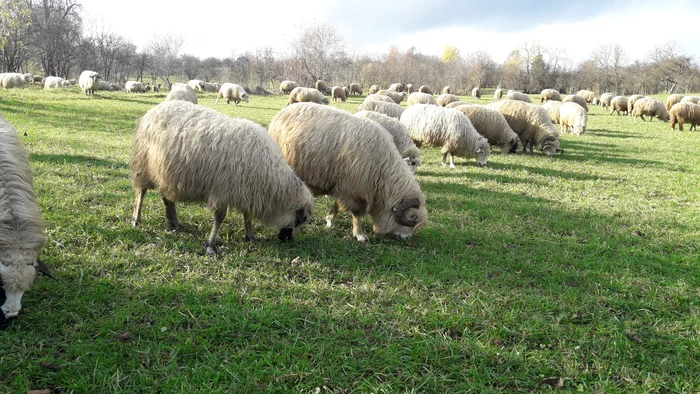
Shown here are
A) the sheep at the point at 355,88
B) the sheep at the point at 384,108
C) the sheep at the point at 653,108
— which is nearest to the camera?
the sheep at the point at 384,108

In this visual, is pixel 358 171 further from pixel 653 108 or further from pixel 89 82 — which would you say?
pixel 653 108

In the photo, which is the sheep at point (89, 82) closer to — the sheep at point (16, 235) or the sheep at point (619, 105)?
the sheep at point (16, 235)

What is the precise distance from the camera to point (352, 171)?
5.86 m

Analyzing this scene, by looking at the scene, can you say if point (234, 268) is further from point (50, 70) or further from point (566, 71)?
point (566, 71)

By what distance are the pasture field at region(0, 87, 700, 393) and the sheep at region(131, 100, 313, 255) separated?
50cm

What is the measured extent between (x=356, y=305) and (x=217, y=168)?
2292 millimetres

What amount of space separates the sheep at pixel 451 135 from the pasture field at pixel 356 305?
14.9ft

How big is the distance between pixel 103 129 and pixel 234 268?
40.5 feet

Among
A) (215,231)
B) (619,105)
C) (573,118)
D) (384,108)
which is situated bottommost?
(215,231)

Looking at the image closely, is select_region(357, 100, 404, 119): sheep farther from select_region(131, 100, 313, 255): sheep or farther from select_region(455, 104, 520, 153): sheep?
select_region(131, 100, 313, 255): sheep

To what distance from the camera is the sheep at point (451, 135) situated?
38.8ft

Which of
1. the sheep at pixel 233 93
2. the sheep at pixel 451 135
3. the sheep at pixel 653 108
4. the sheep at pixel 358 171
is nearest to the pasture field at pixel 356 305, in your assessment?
the sheep at pixel 358 171

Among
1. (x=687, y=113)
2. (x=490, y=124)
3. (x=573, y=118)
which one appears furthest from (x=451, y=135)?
Answer: (x=687, y=113)

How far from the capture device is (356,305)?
4.05m
